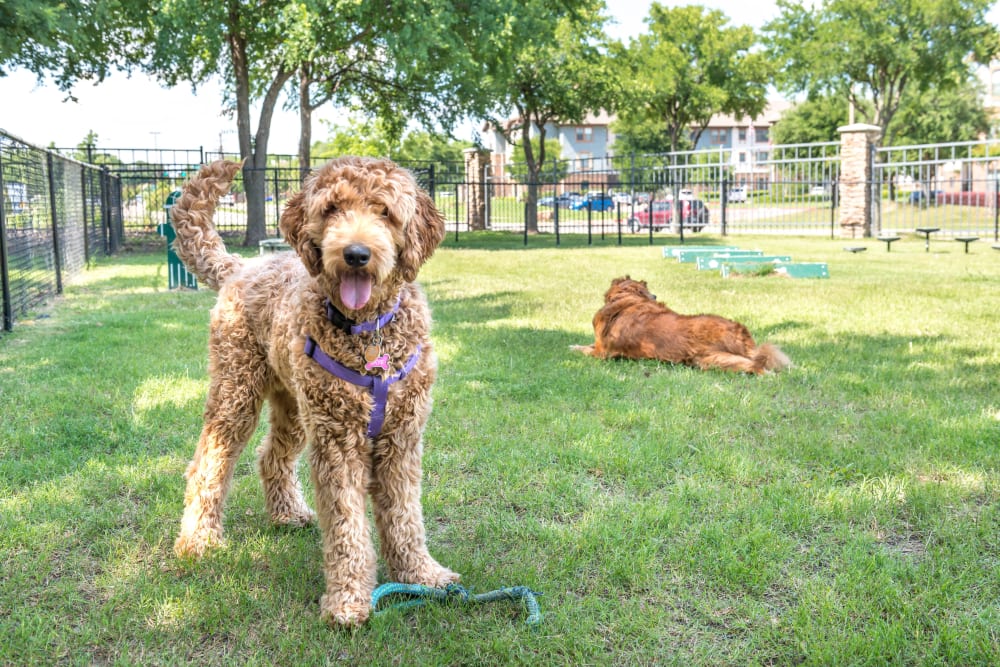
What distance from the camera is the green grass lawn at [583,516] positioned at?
2641mm

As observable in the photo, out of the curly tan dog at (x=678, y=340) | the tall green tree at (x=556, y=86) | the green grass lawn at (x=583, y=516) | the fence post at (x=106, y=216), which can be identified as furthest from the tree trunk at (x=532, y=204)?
the green grass lawn at (x=583, y=516)

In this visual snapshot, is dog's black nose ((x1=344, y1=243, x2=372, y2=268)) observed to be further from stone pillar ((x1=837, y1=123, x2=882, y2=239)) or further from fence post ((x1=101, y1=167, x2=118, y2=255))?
stone pillar ((x1=837, y1=123, x2=882, y2=239))

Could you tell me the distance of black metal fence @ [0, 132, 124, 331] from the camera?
811cm

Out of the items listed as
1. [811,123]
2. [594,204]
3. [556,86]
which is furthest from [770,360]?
[811,123]

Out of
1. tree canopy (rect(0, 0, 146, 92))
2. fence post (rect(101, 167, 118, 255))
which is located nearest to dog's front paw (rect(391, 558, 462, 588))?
tree canopy (rect(0, 0, 146, 92))

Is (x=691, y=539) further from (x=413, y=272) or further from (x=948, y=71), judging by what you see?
(x=948, y=71)

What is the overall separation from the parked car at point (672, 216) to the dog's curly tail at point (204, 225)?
874 inches

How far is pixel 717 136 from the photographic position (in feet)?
335

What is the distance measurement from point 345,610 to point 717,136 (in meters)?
107

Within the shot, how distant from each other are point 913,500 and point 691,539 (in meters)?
1.11

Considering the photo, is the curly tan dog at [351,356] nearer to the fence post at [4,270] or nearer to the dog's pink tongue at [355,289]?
the dog's pink tongue at [355,289]

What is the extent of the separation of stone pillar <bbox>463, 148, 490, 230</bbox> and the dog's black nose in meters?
27.0

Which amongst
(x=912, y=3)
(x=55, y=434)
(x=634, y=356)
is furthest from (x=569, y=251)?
(x=912, y=3)

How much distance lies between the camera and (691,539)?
335 centimetres
